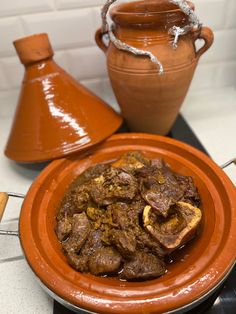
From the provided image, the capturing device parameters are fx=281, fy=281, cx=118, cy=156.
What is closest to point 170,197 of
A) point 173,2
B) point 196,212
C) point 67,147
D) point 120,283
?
point 196,212

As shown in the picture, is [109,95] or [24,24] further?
[109,95]

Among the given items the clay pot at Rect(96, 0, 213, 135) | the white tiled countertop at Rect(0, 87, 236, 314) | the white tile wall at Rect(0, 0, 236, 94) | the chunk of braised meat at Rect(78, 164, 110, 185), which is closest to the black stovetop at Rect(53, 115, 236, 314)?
the white tiled countertop at Rect(0, 87, 236, 314)

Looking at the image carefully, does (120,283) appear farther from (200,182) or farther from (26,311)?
(200,182)

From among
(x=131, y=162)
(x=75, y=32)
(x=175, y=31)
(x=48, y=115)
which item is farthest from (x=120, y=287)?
(x=75, y=32)

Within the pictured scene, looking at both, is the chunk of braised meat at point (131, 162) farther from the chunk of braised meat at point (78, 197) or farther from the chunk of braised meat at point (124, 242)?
the chunk of braised meat at point (124, 242)

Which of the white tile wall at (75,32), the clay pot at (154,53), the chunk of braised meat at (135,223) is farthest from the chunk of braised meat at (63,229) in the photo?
the white tile wall at (75,32)
